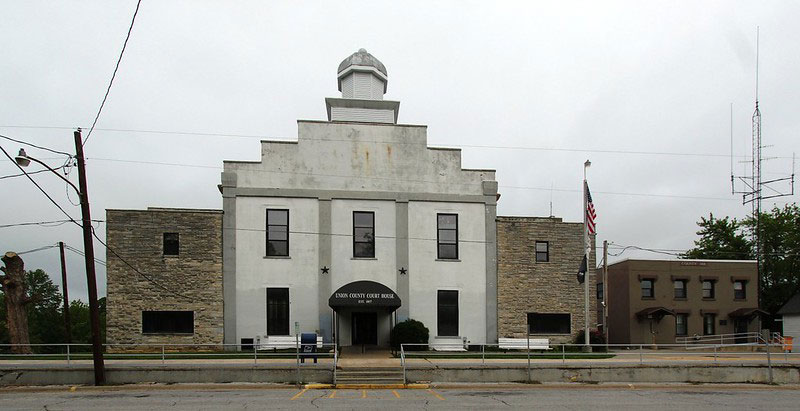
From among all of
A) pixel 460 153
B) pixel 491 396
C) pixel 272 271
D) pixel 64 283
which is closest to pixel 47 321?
pixel 64 283

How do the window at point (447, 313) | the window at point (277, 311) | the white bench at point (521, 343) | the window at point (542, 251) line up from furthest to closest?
the window at point (542, 251)
the window at point (447, 313)
the white bench at point (521, 343)
the window at point (277, 311)

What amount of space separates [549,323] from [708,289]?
15.0m

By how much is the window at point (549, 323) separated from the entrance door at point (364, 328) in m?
8.20

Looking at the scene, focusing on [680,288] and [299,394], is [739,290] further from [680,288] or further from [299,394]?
[299,394]

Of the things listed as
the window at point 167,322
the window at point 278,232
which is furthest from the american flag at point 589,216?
the window at point 167,322

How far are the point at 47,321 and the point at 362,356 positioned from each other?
71164 millimetres

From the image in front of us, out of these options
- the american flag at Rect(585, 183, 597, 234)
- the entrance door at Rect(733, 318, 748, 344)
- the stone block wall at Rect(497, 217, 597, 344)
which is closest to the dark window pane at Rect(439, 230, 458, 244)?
the stone block wall at Rect(497, 217, 597, 344)

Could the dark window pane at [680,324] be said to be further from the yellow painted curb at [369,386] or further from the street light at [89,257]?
the street light at [89,257]

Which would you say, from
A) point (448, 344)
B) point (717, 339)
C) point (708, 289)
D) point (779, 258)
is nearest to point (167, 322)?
point (448, 344)

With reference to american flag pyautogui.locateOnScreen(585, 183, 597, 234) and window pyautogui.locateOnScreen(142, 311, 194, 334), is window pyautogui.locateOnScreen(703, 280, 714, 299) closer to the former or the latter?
american flag pyautogui.locateOnScreen(585, 183, 597, 234)

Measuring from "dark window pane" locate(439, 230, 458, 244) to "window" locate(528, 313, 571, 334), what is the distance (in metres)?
5.60

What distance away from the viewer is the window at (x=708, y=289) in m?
41.6

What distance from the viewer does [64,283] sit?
3862 centimetres

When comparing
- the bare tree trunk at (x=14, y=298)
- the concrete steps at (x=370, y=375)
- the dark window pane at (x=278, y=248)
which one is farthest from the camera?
the dark window pane at (x=278, y=248)
